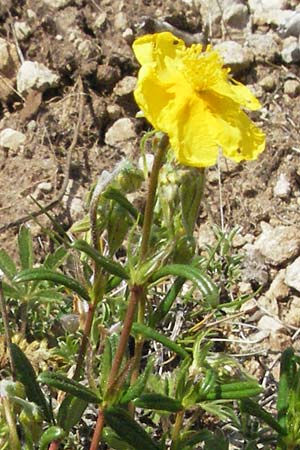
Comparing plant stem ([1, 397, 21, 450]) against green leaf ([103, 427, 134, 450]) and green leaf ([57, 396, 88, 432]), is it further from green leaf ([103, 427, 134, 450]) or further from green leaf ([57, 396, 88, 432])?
green leaf ([103, 427, 134, 450])

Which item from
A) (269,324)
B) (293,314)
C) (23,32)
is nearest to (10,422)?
(269,324)

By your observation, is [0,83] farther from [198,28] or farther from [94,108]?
[198,28]

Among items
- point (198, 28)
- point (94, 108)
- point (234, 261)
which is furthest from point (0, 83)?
point (234, 261)

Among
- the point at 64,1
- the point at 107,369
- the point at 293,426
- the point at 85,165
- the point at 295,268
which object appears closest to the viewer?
the point at 107,369

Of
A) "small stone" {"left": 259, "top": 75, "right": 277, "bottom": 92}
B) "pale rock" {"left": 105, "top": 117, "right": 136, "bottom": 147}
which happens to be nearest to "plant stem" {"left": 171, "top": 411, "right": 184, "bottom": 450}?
"pale rock" {"left": 105, "top": 117, "right": 136, "bottom": 147}

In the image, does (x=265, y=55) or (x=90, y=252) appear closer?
(x=90, y=252)

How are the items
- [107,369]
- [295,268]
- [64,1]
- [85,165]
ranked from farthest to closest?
[64,1], [85,165], [295,268], [107,369]

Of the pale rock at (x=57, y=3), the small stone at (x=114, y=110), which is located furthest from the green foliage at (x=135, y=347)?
the pale rock at (x=57, y=3)
